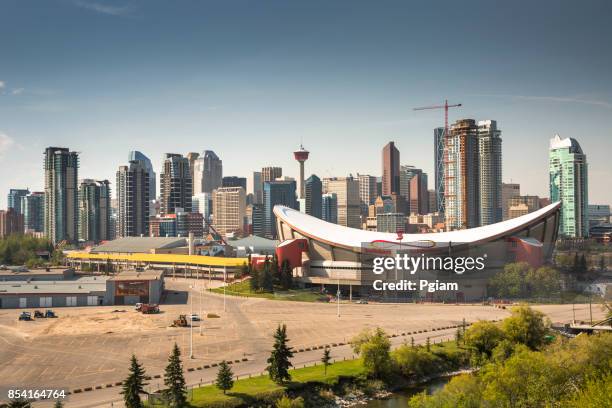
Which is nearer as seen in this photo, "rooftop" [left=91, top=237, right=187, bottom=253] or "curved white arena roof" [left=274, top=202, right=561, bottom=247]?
"curved white arena roof" [left=274, top=202, right=561, bottom=247]

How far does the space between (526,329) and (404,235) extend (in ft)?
137

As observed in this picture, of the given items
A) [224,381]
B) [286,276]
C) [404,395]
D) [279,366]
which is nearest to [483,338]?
[404,395]

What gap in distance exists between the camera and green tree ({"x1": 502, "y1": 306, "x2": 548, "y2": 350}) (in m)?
50.2

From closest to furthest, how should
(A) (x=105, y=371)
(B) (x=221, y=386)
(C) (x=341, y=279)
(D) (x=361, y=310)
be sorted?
(B) (x=221, y=386) < (A) (x=105, y=371) < (D) (x=361, y=310) < (C) (x=341, y=279)

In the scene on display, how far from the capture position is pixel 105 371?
42469mm

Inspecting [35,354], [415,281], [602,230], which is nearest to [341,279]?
[415,281]

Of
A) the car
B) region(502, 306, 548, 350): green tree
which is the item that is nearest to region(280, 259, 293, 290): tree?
the car

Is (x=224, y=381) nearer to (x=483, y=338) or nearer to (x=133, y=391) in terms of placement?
(x=133, y=391)

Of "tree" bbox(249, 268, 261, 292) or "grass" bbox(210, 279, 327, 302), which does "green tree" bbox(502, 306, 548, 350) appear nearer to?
"grass" bbox(210, 279, 327, 302)

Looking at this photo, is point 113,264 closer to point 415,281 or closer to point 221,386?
point 415,281

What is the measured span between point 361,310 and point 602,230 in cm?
12778

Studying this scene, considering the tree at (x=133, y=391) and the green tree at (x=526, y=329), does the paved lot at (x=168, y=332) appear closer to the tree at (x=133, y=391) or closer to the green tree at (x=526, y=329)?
the tree at (x=133, y=391)

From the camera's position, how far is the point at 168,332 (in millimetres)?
56531

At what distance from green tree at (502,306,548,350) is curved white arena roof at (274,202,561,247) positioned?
32.5 metres
